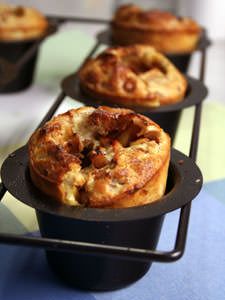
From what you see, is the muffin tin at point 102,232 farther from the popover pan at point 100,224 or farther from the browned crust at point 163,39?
the browned crust at point 163,39

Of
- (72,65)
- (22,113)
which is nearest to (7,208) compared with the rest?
(22,113)

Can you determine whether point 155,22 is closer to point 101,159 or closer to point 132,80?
point 132,80

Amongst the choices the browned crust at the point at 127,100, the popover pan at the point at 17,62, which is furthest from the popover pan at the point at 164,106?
the popover pan at the point at 17,62

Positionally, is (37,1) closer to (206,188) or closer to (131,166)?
(206,188)

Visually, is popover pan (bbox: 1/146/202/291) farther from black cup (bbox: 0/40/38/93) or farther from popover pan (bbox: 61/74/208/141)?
black cup (bbox: 0/40/38/93)

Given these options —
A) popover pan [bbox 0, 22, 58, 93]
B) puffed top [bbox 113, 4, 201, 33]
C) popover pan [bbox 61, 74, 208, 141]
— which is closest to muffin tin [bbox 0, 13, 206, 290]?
popover pan [bbox 61, 74, 208, 141]

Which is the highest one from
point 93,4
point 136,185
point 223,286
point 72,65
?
point 136,185

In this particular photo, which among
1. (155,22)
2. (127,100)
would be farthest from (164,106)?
(155,22)
